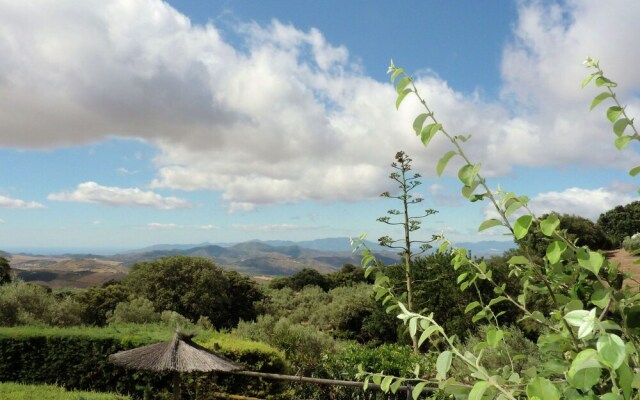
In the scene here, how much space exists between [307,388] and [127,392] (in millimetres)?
4557

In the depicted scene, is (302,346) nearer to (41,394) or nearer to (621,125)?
(41,394)

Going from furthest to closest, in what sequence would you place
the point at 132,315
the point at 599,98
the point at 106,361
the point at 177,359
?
the point at 132,315 < the point at 106,361 < the point at 177,359 < the point at 599,98

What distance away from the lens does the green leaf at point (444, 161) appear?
1.41 m

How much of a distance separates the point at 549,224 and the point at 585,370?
395mm

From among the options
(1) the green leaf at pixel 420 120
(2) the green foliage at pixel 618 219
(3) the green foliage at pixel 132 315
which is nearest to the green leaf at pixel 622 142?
(1) the green leaf at pixel 420 120

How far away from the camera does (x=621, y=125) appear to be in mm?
1431

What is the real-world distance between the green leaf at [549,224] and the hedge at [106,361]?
9.92 meters

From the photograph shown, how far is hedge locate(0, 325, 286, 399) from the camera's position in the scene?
411 inches

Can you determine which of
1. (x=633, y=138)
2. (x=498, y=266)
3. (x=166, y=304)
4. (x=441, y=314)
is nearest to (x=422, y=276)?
(x=441, y=314)

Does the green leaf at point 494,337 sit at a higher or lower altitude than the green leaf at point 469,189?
lower

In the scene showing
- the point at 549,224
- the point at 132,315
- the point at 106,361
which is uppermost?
the point at 549,224

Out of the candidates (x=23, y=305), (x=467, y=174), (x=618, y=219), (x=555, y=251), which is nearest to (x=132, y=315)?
(x=23, y=305)

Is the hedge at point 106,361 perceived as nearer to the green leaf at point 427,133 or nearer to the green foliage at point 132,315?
the green foliage at point 132,315

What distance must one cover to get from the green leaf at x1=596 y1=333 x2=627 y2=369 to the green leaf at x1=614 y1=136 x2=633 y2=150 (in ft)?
2.60
